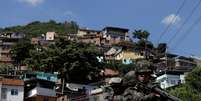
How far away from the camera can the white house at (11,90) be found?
2963 inches

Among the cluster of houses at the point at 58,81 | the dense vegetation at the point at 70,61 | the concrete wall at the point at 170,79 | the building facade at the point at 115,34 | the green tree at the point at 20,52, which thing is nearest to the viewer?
the cluster of houses at the point at 58,81

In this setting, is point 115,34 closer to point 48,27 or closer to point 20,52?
point 20,52

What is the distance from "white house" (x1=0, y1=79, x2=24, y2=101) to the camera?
7525cm

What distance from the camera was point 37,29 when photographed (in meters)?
186

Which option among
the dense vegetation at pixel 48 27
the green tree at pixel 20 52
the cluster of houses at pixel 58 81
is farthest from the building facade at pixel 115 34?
the green tree at pixel 20 52

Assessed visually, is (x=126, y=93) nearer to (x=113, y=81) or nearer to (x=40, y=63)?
(x=113, y=81)

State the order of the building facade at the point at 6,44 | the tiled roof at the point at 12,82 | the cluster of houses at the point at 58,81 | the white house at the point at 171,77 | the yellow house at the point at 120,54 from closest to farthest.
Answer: the tiled roof at the point at 12,82
the cluster of houses at the point at 58,81
the white house at the point at 171,77
the building facade at the point at 6,44
the yellow house at the point at 120,54

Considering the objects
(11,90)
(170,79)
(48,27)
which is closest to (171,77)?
(170,79)

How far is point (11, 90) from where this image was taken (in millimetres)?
76375

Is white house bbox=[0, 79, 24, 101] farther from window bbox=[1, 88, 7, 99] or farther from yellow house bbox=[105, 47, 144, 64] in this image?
yellow house bbox=[105, 47, 144, 64]

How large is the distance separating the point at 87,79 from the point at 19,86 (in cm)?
1306

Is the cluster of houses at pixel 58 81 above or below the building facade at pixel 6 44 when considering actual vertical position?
below

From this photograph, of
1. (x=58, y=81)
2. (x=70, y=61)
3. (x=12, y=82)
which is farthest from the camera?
(x=58, y=81)

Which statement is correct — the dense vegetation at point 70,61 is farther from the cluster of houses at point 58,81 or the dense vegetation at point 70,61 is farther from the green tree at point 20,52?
the green tree at point 20,52
